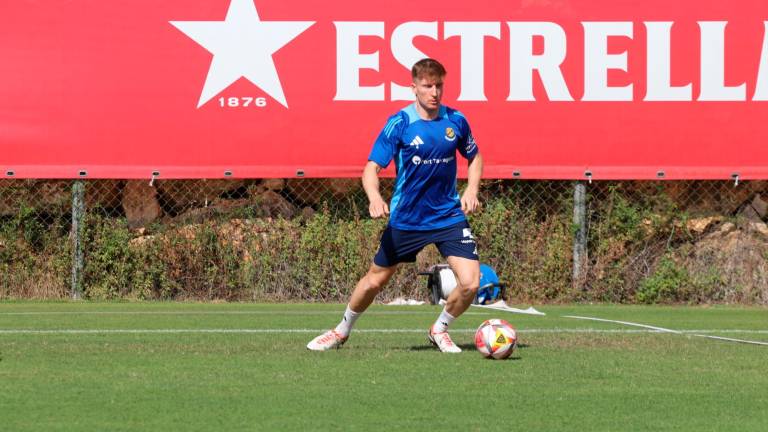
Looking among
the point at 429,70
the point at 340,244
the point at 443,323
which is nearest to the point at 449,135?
the point at 429,70

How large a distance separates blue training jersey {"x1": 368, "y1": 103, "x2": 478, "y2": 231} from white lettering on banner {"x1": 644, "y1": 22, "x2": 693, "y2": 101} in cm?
654

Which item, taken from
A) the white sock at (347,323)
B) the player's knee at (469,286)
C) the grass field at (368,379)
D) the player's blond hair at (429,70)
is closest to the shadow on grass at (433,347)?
the grass field at (368,379)

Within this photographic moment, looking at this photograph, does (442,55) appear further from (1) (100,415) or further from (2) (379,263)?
(1) (100,415)

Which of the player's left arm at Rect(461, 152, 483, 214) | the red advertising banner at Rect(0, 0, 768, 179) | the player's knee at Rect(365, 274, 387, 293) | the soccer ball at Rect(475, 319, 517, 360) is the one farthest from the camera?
the red advertising banner at Rect(0, 0, 768, 179)

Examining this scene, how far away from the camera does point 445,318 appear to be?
8547mm

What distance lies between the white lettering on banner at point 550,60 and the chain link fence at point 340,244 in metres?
1.11

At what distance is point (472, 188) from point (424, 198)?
0.33 m

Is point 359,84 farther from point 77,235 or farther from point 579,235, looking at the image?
point 77,235

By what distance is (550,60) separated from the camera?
570 inches

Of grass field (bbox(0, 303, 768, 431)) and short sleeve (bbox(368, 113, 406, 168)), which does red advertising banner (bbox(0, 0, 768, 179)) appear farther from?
short sleeve (bbox(368, 113, 406, 168))

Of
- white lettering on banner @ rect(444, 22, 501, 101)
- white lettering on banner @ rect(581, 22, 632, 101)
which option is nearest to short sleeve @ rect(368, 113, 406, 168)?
white lettering on banner @ rect(444, 22, 501, 101)

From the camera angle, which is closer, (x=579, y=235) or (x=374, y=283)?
(x=374, y=283)

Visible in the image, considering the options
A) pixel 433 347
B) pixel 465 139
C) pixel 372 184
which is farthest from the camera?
pixel 433 347

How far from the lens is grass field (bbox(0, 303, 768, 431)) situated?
5566 mm
